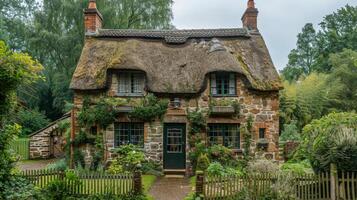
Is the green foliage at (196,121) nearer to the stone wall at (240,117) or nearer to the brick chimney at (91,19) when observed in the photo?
the stone wall at (240,117)

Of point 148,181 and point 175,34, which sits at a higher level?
point 175,34

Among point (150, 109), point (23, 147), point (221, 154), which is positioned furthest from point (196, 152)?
point (23, 147)

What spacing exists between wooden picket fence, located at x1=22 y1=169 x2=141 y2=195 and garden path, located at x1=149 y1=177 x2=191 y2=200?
1.05 m

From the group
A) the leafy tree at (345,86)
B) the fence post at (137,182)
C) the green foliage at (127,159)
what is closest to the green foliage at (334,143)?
the fence post at (137,182)

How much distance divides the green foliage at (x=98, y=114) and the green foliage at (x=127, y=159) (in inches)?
55.5

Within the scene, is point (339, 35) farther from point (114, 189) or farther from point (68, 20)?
point (114, 189)

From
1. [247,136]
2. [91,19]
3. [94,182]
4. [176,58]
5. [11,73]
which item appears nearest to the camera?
[11,73]

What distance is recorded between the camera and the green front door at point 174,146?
1688cm

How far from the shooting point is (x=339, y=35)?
3972cm

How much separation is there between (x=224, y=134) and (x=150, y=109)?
3670 mm

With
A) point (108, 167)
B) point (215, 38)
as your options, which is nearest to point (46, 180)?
point (108, 167)

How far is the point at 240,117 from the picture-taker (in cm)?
1692

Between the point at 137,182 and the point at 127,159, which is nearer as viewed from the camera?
the point at 137,182

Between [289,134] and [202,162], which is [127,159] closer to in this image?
[202,162]
